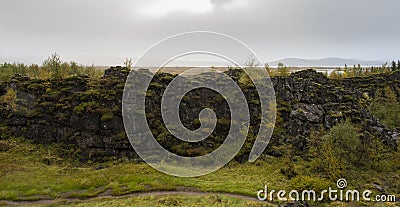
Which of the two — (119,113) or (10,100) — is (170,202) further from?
(10,100)

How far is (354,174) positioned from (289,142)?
9029 mm

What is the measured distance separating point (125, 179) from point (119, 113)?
1172 cm

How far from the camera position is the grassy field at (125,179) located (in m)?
24.7

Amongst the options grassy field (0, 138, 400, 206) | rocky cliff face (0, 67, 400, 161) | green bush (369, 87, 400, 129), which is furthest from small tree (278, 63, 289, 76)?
grassy field (0, 138, 400, 206)

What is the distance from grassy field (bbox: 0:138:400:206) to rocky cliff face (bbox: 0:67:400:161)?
8.87 ft

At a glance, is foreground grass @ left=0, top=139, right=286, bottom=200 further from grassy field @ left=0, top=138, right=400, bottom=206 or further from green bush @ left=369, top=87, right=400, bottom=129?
green bush @ left=369, top=87, right=400, bottom=129

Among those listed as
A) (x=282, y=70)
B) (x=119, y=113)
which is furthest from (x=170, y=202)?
(x=282, y=70)

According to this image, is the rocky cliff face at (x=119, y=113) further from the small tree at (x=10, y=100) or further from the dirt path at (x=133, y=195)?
the dirt path at (x=133, y=195)

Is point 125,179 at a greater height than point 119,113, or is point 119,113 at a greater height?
point 119,113

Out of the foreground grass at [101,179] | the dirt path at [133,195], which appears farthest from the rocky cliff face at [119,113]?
the dirt path at [133,195]

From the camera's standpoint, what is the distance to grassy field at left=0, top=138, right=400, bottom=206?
2473 centimetres

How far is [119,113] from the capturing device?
3784cm

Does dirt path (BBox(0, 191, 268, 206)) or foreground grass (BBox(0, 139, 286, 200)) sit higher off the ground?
foreground grass (BBox(0, 139, 286, 200))

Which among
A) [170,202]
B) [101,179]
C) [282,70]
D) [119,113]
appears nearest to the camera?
[170,202]
